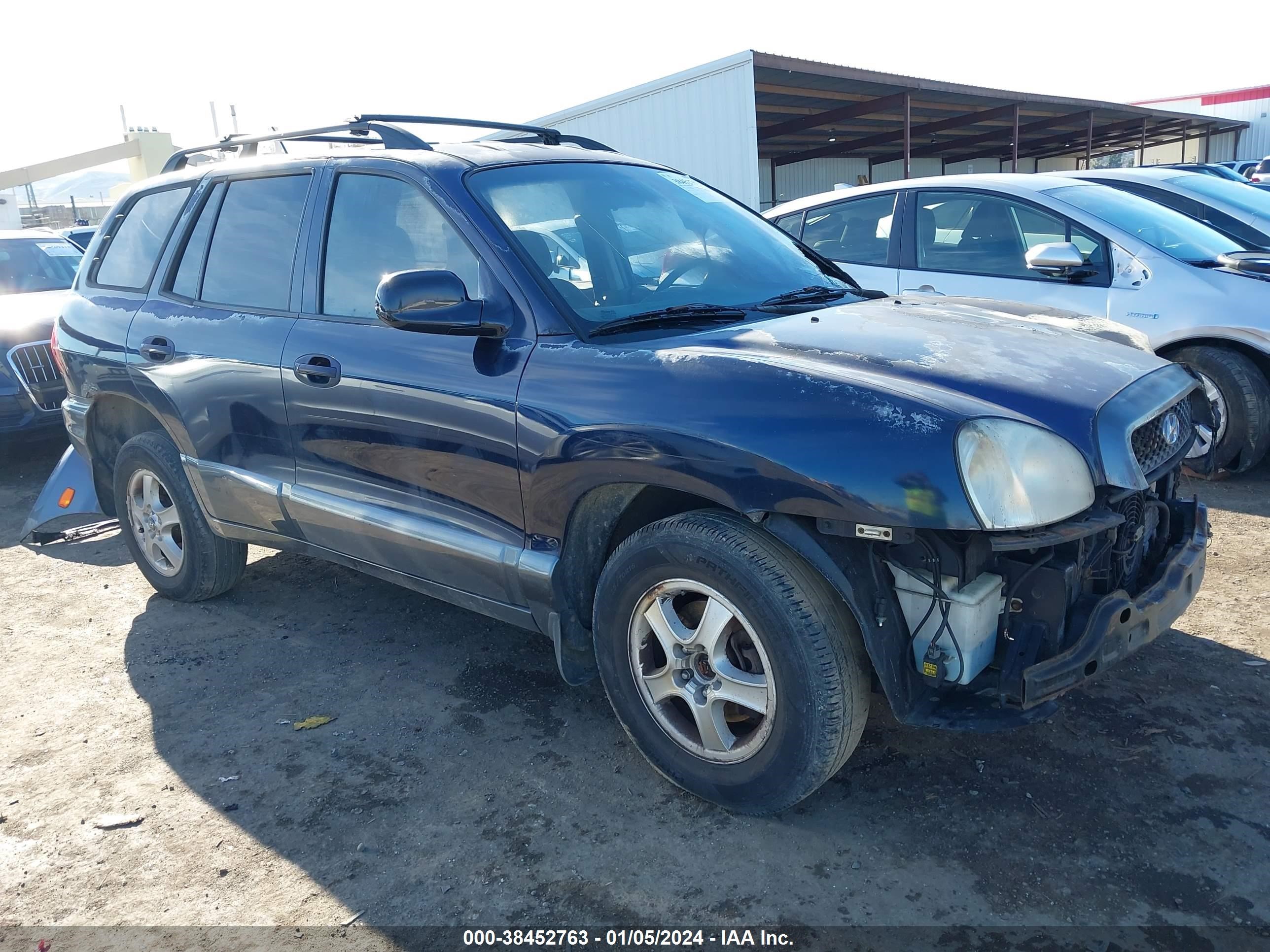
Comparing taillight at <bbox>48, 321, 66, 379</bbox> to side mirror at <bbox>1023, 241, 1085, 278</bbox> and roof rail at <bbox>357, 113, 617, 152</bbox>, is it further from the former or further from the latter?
side mirror at <bbox>1023, 241, 1085, 278</bbox>

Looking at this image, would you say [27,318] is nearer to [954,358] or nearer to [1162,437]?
[954,358]

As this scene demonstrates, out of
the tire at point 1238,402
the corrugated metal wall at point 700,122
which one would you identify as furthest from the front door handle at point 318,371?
the corrugated metal wall at point 700,122

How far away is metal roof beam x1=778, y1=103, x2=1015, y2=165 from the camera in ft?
77.8

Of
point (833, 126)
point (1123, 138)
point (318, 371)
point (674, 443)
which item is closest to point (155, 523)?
point (318, 371)

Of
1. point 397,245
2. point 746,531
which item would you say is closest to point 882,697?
point 746,531

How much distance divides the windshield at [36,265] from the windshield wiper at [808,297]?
7721 millimetres

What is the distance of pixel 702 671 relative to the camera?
278cm

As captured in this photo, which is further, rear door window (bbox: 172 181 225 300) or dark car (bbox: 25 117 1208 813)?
rear door window (bbox: 172 181 225 300)

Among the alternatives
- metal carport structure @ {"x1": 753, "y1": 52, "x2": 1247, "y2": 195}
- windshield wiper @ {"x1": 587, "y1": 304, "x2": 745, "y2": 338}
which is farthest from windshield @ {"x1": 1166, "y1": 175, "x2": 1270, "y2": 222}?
metal carport structure @ {"x1": 753, "y1": 52, "x2": 1247, "y2": 195}

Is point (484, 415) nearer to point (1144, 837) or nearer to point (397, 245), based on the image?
point (397, 245)

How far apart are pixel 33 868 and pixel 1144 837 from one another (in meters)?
3.10

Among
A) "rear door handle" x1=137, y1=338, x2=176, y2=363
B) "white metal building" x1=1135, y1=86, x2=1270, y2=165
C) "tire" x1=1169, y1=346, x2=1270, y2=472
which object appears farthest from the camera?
"white metal building" x1=1135, y1=86, x2=1270, y2=165

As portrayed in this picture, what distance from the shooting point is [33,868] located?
282 cm

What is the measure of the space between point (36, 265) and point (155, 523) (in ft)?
19.5
